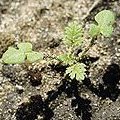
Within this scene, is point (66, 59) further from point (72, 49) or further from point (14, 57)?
point (14, 57)

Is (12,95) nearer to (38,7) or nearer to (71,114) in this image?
(71,114)

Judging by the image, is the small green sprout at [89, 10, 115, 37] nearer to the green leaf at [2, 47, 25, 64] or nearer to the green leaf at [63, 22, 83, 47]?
the green leaf at [63, 22, 83, 47]

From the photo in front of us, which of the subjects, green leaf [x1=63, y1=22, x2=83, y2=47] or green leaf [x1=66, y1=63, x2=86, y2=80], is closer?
green leaf [x1=66, y1=63, x2=86, y2=80]

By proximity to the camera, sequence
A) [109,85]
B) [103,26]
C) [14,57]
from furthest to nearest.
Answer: [109,85] < [103,26] < [14,57]

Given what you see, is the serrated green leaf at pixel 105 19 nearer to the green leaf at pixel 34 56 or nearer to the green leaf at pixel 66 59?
the green leaf at pixel 66 59

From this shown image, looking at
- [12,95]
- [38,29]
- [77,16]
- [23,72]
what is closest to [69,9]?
[77,16]

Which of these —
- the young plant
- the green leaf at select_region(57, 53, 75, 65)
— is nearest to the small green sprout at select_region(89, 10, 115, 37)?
the young plant

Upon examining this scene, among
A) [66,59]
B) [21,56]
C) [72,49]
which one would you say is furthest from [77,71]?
[21,56]

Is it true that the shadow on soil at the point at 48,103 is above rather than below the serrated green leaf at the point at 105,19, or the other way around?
below

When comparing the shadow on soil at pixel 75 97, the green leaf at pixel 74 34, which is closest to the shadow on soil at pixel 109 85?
the shadow on soil at pixel 75 97

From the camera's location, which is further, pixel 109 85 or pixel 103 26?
pixel 109 85

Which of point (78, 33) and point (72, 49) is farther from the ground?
point (78, 33)
